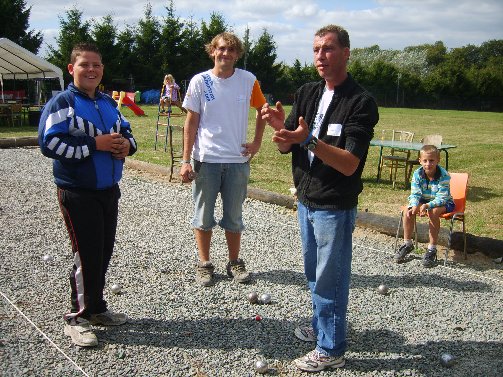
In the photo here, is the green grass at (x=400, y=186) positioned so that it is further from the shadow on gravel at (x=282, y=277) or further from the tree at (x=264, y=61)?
the tree at (x=264, y=61)

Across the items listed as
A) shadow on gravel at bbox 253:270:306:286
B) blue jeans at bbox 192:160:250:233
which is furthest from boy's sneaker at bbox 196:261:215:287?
shadow on gravel at bbox 253:270:306:286

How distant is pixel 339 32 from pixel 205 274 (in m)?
2.69

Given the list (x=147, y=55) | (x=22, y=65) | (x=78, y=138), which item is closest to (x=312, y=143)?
(x=78, y=138)

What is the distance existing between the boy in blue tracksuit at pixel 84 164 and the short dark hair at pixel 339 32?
153 centimetres

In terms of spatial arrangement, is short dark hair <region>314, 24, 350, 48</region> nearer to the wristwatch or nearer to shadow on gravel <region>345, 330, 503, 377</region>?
the wristwatch

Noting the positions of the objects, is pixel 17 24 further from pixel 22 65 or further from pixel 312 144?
pixel 312 144

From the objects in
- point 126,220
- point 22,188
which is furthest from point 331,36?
point 22,188

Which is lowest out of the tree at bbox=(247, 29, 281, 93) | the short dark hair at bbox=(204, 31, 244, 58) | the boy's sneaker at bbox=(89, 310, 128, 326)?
the boy's sneaker at bbox=(89, 310, 128, 326)

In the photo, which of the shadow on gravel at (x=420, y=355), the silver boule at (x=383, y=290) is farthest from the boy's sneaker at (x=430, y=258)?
the shadow on gravel at (x=420, y=355)

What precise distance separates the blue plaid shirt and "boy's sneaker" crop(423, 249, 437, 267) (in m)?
0.53

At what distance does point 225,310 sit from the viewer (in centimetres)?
431

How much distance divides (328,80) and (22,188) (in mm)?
7284

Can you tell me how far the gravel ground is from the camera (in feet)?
11.4

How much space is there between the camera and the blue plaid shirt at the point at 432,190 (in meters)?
5.98
